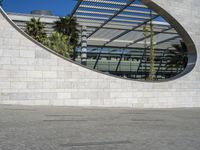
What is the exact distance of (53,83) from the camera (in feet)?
37.5

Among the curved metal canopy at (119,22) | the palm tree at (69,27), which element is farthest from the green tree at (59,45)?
the palm tree at (69,27)

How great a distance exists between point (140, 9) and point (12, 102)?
22414 mm

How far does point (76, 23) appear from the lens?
33.5 metres

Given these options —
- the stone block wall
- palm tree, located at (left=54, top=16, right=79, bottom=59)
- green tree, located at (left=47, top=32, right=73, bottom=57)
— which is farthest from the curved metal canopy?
the stone block wall

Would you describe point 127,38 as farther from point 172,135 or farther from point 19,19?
point 172,135

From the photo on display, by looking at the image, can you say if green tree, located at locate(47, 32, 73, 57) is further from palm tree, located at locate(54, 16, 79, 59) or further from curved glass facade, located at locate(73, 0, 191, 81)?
palm tree, located at locate(54, 16, 79, 59)

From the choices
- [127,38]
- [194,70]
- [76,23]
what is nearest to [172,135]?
[194,70]

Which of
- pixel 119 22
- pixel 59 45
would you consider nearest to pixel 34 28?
pixel 59 45

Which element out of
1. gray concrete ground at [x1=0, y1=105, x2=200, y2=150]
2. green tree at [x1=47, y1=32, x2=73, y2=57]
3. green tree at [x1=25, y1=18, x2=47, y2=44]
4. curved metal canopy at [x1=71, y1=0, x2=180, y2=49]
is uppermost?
curved metal canopy at [x1=71, y1=0, x2=180, y2=49]

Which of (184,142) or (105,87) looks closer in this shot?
(184,142)

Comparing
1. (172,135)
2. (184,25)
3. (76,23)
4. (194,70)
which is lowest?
(172,135)

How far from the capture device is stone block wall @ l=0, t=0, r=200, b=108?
10.9 meters

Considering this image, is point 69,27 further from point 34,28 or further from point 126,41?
point 126,41

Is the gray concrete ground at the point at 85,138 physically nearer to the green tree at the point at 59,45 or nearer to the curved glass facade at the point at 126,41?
the curved glass facade at the point at 126,41
